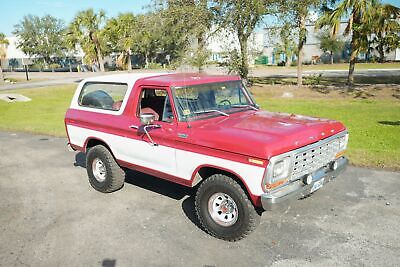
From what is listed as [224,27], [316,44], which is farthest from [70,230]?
[316,44]

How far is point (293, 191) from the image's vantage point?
3990 mm

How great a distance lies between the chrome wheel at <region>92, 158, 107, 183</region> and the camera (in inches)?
235

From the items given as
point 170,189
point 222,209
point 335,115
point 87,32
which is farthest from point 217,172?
point 87,32

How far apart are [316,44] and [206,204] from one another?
60.0 meters

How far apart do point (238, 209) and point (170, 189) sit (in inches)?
84.7

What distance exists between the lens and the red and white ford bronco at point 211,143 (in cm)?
391

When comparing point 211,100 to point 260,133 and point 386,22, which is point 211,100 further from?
point 386,22

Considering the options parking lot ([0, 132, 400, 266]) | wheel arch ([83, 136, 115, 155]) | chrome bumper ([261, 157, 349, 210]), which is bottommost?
parking lot ([0, 132, 400, 266])

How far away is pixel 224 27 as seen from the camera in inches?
640

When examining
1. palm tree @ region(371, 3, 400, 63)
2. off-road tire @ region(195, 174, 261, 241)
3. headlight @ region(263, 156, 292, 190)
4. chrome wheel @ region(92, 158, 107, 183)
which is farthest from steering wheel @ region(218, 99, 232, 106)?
palm tree @ region(371, 3, 400, 63)

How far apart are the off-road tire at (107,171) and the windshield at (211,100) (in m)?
1.79

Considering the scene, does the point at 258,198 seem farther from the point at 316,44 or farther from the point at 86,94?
the point at 316,44

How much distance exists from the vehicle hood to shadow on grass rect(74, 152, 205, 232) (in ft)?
4.24

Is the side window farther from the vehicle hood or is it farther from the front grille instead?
the front grille
